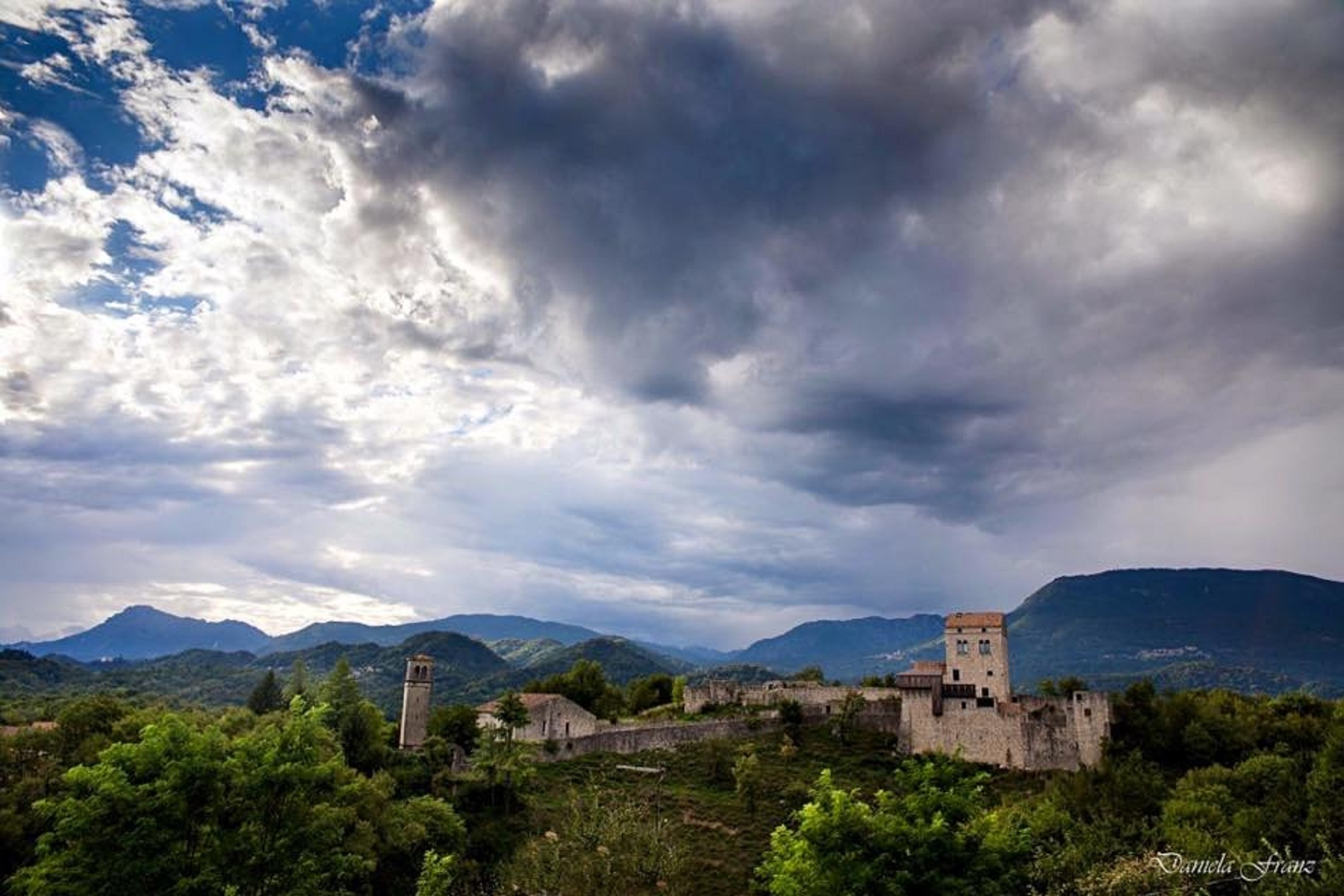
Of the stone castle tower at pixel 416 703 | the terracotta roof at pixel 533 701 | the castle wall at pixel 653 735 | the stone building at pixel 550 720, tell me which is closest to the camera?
the stone castle tower at pixel 416 703

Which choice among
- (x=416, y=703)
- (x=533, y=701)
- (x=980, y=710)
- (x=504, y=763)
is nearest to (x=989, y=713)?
(x=980, y=710)

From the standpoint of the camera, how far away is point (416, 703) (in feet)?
217

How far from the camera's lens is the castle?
6869 cm

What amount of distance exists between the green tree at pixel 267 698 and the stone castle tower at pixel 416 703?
20.9 meters

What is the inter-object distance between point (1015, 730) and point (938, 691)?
7851 mm

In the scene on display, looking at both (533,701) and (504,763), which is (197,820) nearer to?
(504,763)

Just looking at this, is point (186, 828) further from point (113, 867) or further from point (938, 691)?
point (938, 691)

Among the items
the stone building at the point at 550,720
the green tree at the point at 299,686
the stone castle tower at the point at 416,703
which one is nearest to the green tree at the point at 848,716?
the stone building at the point at 550,720

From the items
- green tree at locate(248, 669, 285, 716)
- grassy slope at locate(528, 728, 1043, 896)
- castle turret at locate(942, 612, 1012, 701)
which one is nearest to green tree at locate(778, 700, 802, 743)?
grassy slope at locate(528, 728, 1043, 896)

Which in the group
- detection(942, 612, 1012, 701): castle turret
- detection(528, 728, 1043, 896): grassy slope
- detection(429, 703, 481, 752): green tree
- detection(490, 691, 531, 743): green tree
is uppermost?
detection(942, 612, 1012, 701): castle turret

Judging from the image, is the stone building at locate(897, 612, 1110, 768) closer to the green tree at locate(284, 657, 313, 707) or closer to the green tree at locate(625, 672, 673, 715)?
the green tree at locate(625, 672, 673, 715)

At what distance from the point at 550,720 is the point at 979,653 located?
136 feet

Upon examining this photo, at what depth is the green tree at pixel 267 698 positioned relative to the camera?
3189 inches

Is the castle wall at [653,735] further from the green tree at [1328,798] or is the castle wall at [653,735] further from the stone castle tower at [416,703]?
the green tree at [1328,798]
